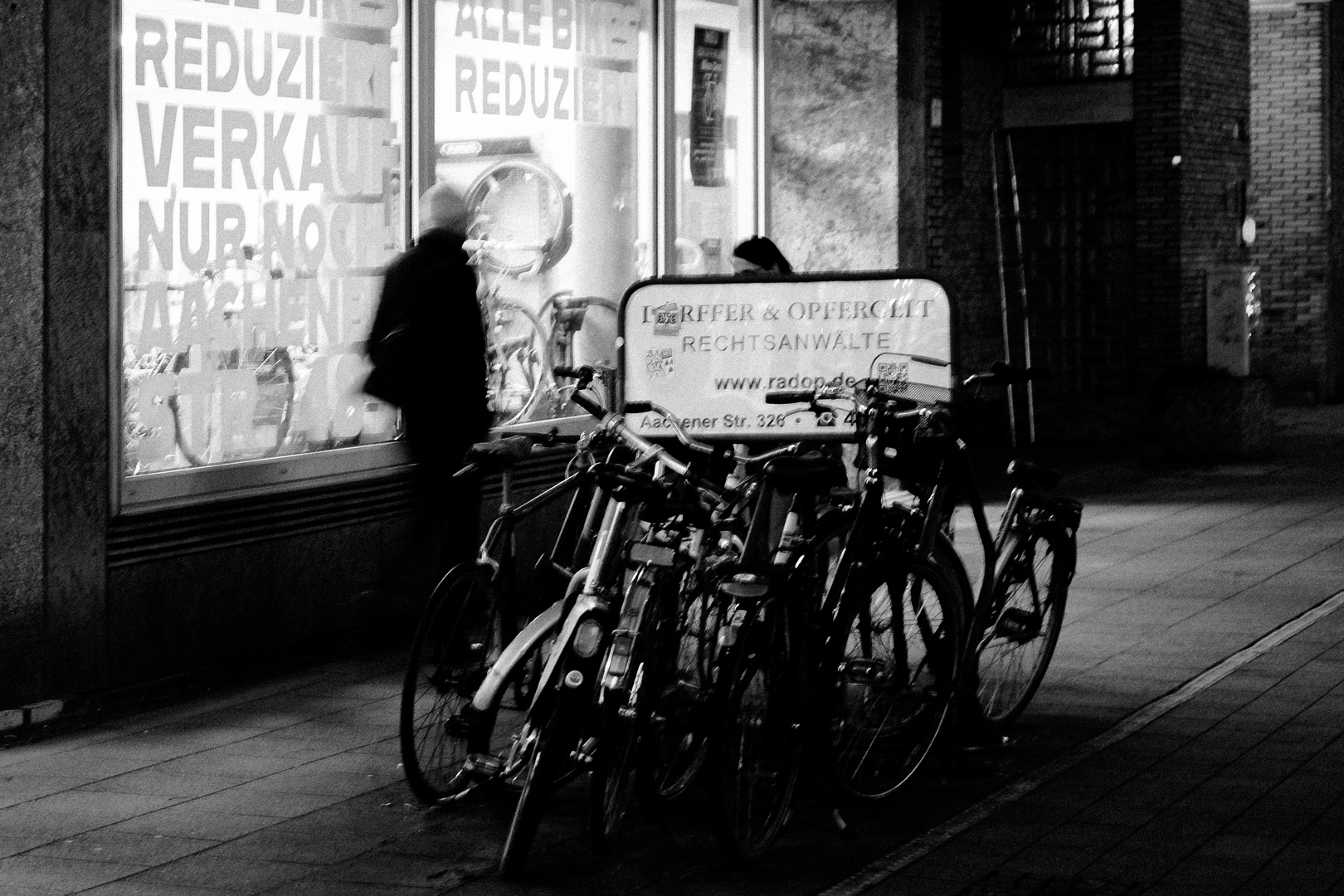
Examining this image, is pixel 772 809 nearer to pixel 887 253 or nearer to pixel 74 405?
pixel 74 405

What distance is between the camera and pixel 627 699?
5250mm

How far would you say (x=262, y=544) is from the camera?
8.30 metres

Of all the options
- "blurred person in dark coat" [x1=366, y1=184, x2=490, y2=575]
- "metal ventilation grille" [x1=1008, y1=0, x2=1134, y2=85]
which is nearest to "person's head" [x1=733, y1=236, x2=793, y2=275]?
"blurred person in dark coat" [x1=366, y1=184, x2=490, y2=575]

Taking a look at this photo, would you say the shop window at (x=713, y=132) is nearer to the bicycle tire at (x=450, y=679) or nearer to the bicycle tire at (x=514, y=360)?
the bicycle tire at (x=514, y=360)

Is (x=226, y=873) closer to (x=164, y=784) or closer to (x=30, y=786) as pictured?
(x=164, y=784)

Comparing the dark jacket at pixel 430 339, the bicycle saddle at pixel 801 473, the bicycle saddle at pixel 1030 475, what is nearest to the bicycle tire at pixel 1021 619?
the bicycle saddle at pixel 1030 475

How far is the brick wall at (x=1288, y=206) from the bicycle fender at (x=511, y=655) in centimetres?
2094

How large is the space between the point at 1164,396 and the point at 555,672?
42.9 feet

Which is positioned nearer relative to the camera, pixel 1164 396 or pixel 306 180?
pixel 306 180

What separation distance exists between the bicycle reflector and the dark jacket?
9.48ft

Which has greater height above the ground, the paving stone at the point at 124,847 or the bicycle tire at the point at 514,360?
the bicycle tire at the point at 514,360

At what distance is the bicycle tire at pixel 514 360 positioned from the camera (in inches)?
419

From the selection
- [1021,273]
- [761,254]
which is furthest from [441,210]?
[1021,273]

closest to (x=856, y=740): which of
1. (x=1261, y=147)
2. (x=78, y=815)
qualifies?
(x=78, y=815)
